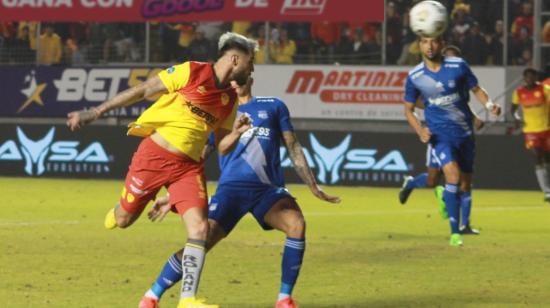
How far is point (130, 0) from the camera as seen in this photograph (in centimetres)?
3003

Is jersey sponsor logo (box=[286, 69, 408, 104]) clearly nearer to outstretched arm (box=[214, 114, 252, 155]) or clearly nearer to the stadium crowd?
the stadium crowd

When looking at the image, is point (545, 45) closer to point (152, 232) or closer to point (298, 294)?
point (152, 232)

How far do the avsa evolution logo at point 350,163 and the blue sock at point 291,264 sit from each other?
16108 millimetres

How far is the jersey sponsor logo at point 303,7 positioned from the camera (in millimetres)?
28859

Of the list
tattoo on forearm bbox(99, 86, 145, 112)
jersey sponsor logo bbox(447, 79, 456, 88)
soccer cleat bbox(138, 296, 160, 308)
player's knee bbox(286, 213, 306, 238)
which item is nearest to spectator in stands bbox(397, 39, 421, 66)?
jersey sponsor logo bbox(447, 79, 456, 88)

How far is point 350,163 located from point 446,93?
10.6 m

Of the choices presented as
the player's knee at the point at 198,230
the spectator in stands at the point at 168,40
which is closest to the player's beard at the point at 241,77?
the player's knee at the point at 198,230

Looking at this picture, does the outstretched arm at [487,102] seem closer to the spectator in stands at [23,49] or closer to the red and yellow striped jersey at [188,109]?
the red and yellow striped jersey at [188,109]

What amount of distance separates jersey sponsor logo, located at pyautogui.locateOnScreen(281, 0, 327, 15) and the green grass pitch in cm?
670

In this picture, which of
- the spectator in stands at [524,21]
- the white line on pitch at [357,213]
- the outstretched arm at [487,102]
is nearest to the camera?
the outstretched arm at [487,102]

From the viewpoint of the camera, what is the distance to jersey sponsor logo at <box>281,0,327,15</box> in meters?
28.9

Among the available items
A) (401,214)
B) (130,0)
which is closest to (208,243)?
(401,214)

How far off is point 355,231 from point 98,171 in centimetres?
1110

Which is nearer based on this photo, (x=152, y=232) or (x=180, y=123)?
(x=180, y=123)
